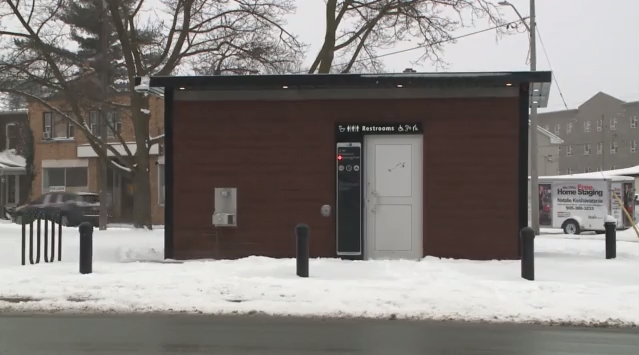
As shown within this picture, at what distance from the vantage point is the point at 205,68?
885 inches

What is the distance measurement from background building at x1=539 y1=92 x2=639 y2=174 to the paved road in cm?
6883

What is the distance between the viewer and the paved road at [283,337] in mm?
7316

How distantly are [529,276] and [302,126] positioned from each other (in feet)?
17.3

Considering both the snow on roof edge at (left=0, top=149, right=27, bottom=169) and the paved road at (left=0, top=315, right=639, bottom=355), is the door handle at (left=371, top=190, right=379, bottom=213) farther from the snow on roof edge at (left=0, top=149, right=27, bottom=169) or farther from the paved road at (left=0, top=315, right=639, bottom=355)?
the snow on roof edge at (left=0, top=149, right=27, bottom=169)

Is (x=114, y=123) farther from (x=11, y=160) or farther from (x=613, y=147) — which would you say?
(x=613, y=147)

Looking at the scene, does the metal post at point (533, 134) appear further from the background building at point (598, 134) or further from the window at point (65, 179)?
the background building at point (598, 134)

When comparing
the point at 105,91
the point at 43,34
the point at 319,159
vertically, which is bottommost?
the point at 319,159

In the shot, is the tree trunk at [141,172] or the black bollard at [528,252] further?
the tree trunk at [141,172]

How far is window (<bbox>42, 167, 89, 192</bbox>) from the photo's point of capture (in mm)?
38219

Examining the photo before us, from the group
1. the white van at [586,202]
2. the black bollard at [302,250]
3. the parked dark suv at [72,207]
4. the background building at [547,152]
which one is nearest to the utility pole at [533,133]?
the white van at [586,202]

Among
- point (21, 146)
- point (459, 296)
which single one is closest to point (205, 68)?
point (459, 296)

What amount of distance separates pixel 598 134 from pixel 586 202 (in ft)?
179

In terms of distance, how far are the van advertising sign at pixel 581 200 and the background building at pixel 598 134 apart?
46096 millimetres

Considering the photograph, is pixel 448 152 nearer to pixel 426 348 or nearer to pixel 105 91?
pixel 426 348
